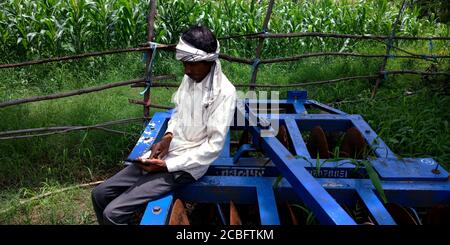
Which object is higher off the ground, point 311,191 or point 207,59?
point 207,59

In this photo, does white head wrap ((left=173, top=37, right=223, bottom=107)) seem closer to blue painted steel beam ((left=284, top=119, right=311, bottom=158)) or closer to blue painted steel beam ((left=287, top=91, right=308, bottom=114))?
blue painted steel beam ((left=284, top=119, right=311, bottom=158))

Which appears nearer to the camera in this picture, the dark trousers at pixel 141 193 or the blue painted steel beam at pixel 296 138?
the dark trousers at pixel 141 193

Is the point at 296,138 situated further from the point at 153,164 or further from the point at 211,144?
the point at 153,164

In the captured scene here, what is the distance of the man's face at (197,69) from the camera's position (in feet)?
6.97

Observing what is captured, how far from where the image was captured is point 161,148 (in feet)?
7.52

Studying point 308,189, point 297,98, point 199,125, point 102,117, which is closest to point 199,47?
point 199,125

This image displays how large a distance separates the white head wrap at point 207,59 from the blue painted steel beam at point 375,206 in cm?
87

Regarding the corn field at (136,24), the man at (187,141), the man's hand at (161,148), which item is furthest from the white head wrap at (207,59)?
the corn field at (136,24)

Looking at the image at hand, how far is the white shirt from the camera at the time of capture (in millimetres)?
2057

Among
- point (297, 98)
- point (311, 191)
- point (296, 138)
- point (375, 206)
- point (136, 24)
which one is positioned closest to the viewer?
point (311, 191)

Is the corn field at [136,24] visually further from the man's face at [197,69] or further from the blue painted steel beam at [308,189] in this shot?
the blue painted steel beam at [308,189]

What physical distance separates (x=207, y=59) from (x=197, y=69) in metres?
0.09

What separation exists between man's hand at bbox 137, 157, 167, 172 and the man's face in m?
0.49

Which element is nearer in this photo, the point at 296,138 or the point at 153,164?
the point at 153,164
